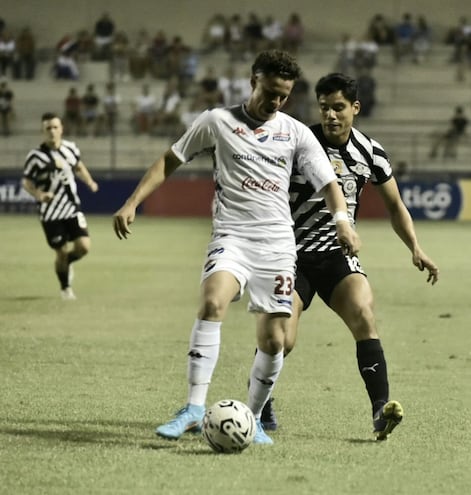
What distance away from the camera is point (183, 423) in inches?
268

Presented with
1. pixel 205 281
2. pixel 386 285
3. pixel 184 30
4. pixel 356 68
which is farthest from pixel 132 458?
pixel 184 30

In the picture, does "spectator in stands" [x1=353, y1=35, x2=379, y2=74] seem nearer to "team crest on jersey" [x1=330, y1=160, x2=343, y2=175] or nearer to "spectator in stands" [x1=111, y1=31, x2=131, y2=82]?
"spectator in stands" [x1=111, y1=31, x2=131, y2=82]

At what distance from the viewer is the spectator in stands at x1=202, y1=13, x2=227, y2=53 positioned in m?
40.4

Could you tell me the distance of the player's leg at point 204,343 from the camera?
265 inches

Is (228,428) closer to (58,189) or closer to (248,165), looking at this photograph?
(248,165)

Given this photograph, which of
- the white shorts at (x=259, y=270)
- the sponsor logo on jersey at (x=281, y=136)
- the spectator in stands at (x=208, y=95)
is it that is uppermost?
the sponsor logo on jersey at (x=281, y=136)

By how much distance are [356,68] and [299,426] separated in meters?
31.8

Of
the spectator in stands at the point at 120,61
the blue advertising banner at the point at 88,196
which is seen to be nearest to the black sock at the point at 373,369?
the blue advertising banner at the point at 88,196

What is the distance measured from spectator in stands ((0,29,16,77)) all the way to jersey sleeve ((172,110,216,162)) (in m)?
34.1

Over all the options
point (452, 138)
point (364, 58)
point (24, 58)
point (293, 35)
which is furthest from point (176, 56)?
point (452, 138)

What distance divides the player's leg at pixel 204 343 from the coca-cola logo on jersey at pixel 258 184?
528mm

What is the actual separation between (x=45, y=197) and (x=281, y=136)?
9.10 metres

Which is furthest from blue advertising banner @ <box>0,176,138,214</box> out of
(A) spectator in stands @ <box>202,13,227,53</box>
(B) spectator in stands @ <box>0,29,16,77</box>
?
(A) spectator in stands @ <box>202,13,227,53</box>

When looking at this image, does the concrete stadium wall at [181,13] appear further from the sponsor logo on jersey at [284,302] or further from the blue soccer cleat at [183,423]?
the blue soccer cleat at [183,423]
